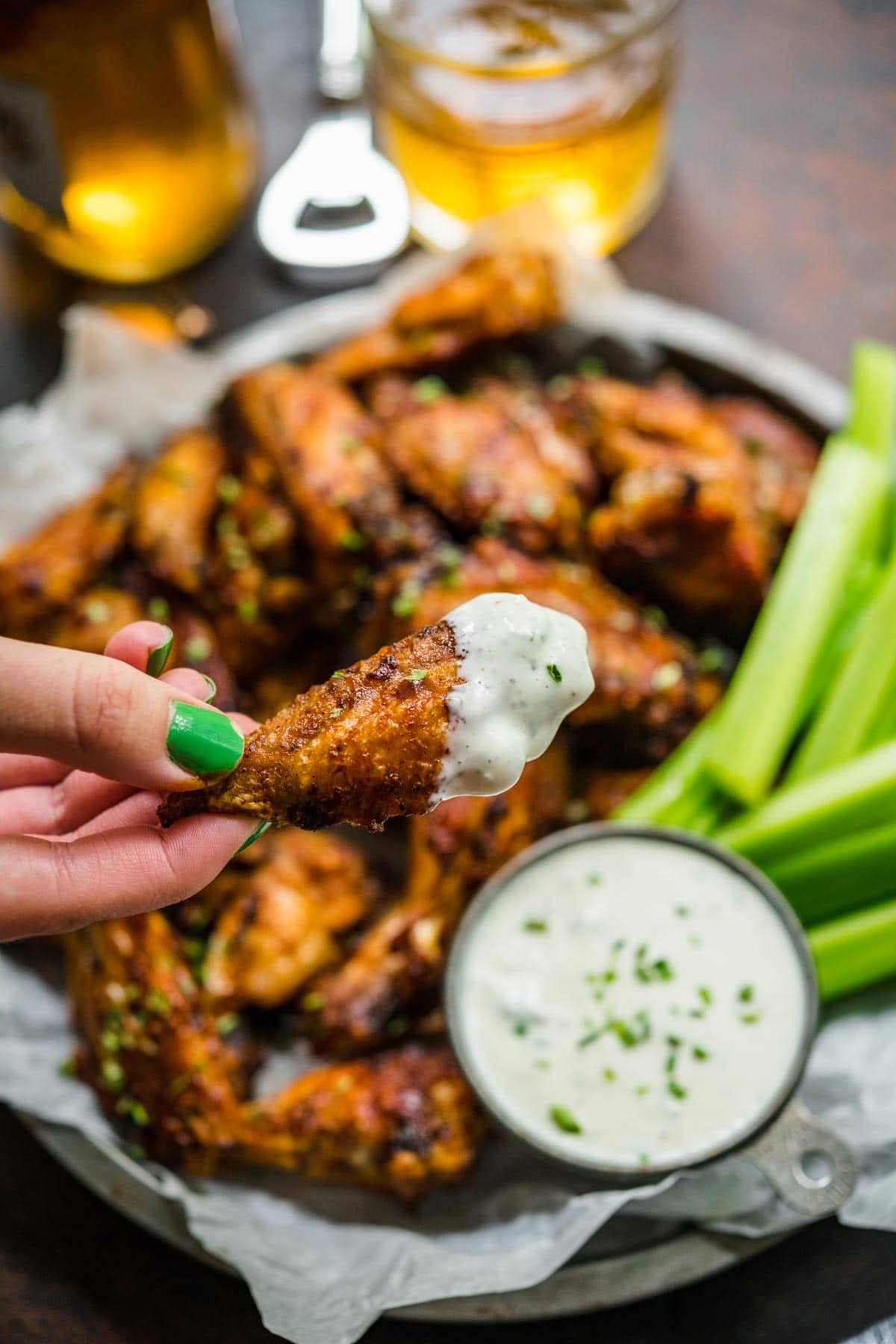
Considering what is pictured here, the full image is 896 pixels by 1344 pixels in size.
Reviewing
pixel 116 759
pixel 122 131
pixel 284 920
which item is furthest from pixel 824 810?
pixel 122 131

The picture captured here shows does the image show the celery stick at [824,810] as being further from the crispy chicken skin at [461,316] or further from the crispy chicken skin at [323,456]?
the crispy chicken skin at [461,316]

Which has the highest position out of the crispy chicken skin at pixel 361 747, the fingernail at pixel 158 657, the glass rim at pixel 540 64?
the glass rim at pixel 540 64

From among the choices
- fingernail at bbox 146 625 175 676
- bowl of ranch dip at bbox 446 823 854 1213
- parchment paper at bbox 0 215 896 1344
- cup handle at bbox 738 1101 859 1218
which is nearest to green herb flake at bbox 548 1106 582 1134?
bowl of ranch dip at bbox 446 823 854 1213

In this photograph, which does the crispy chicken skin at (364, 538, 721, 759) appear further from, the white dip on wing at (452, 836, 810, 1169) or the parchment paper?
the parchment paper

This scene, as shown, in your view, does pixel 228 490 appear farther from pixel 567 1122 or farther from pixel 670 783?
pixel 567 1122

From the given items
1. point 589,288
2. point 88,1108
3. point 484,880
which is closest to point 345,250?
point 589,288

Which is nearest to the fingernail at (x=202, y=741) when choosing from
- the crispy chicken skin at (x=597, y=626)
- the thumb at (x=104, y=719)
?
the thumb at (x=104, y=719)
